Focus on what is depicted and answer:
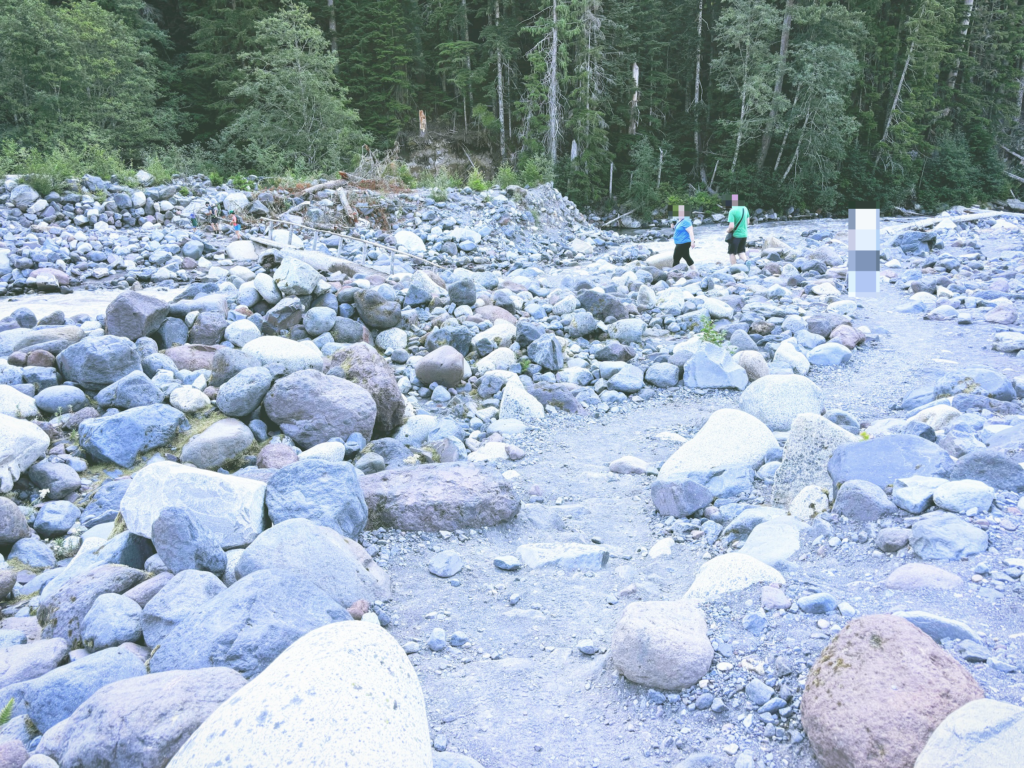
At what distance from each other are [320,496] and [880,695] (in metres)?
3.12

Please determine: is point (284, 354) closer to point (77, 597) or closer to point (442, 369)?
point (442, 369)

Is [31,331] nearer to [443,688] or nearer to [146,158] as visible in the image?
[443,688]

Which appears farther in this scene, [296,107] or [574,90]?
[574,90]

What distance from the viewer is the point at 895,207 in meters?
29.8

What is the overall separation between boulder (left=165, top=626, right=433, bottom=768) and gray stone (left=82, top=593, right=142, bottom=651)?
4.34 feet

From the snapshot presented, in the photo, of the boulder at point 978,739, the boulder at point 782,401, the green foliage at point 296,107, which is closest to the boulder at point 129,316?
the boulder at point 782,401

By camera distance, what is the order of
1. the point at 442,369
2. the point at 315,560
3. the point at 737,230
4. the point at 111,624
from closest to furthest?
the point at 111,624 → the point at 315,560 → the point at 442,369 → the point at 737,230

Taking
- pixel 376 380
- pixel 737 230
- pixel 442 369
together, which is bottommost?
pixel 442 369

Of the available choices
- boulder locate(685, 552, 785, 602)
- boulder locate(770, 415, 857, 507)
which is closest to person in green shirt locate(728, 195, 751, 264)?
boulder locate(770, 415, 857, 507)

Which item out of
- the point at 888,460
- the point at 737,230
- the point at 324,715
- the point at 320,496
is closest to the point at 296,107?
the point at 737,230

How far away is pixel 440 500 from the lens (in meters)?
4.68

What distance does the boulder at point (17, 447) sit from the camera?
514cm

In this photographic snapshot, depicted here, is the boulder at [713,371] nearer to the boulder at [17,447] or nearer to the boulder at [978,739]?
the boulder at [978,739]

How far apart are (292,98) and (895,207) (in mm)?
24389
